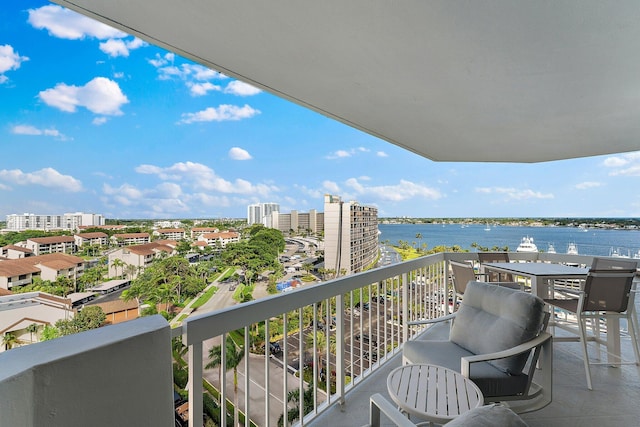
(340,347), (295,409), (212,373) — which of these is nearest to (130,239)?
(212,373)

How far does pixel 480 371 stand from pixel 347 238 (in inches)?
189

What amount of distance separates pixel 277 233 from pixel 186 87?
3933 mm

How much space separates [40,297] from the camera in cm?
252

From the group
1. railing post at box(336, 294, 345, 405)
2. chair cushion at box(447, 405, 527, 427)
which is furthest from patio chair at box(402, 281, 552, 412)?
chair cushion at box(447, 405, 527, 427)

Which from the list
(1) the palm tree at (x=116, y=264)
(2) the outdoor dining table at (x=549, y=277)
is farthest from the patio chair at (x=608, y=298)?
(1) the palm tree at (x=116, y=264)

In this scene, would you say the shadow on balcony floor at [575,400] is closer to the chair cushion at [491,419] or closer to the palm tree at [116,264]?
the chair cushion at [491,419]

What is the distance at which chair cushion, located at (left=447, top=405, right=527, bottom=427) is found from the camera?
784 mm

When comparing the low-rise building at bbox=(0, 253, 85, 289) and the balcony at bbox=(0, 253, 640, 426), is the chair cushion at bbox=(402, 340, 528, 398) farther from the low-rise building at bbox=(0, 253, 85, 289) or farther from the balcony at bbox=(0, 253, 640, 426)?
the low-rise building at bbox=(0, 253, 85, 289)

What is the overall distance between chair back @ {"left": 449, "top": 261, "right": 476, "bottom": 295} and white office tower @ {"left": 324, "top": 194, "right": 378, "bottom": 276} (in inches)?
95.7

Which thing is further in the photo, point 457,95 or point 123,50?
point 123,50

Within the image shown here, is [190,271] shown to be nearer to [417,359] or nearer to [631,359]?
[417,359]

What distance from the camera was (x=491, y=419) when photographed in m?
0.80

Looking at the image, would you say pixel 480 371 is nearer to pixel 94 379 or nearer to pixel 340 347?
pixel 340 347

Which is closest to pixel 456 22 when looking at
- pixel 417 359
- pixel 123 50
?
pixel 417 359
